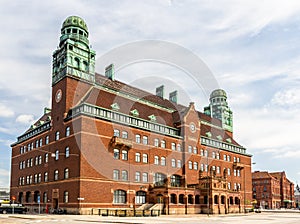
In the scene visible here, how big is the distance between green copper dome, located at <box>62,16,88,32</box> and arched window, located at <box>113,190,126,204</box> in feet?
98.8

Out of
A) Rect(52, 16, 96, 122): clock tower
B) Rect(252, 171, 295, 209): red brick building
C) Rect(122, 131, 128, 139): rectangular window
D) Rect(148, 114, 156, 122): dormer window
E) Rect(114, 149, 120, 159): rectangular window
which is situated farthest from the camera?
Rect(252, 171, 295, 209): red brick building

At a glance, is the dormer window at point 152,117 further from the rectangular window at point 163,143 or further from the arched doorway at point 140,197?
the arched doorway at point 140,197

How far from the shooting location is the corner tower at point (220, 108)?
93.6m

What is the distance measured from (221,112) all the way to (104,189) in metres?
48.2

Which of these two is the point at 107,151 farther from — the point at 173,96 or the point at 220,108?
the point at 220,108

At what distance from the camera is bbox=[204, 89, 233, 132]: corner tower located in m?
93.6

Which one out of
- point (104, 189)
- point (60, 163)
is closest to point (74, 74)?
point (60, 163)

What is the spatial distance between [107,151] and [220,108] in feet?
152

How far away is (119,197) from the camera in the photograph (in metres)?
56.6

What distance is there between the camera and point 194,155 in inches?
2825

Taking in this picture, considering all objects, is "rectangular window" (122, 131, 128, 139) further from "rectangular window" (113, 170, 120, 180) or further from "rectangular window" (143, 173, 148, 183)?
"rectangular window" (143, 173, 148, 183)

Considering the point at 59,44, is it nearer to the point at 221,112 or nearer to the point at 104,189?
the point at 104,189

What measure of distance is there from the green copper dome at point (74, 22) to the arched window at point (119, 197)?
30107mm

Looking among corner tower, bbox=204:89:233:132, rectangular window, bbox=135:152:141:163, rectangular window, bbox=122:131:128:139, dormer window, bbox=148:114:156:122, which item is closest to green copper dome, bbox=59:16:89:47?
dormer window, bbox=148:114:156:122
